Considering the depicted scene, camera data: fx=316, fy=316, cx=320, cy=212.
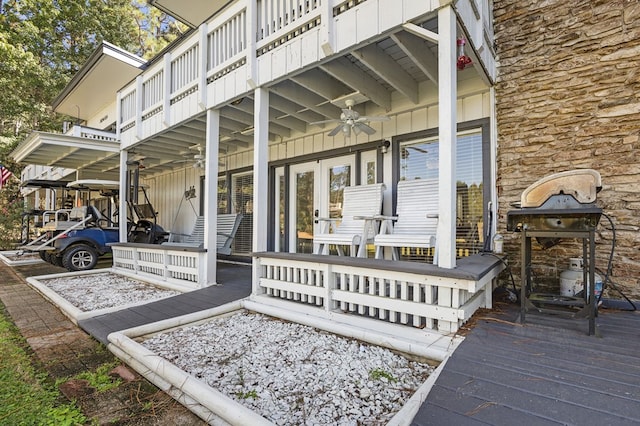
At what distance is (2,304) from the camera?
3957mm

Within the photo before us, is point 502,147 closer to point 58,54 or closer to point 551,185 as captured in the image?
point 551,185

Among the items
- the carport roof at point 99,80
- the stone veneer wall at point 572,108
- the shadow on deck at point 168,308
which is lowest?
the shadow on deck at point 168,308

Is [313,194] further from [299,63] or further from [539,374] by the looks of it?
[539,374]

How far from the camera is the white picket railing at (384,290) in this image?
2.20 metres

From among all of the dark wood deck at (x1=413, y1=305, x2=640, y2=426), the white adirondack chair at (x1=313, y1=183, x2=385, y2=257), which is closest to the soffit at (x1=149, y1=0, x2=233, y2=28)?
the white adirondack chair at (x1=313, y1=183, x2=385, y2=257)

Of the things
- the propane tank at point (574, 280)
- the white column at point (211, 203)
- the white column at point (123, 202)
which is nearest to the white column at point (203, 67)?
the white column at point (211, 203)

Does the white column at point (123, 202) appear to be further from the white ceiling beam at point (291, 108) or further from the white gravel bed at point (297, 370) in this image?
the white gravel bed at point (297, 370)

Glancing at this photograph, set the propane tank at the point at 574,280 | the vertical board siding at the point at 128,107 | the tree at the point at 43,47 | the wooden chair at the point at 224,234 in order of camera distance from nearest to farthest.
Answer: the propane tank at the point at 574,280
the wooden chair at the point at 224,234
the vertical board siding at the point at 128,107
the tree at the point at 43,47

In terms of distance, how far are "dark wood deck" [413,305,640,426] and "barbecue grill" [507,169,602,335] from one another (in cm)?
19

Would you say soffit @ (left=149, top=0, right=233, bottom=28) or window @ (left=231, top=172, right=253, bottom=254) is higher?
soffit @ (left=149, top=0, right=233, bottom=28)

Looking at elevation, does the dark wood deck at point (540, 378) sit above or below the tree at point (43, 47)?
below

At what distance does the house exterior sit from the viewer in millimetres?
2422

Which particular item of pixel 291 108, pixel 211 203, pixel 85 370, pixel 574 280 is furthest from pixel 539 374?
pixel 291 108

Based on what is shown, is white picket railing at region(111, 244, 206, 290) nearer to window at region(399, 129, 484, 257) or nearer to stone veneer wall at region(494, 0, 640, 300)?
window at region(399, 129, 484, 257)
